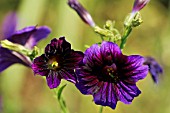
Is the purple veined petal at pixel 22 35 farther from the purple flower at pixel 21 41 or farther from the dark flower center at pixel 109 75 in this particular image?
the dark flower center at pixel 109 75

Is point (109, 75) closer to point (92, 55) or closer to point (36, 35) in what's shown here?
point (92, 55)

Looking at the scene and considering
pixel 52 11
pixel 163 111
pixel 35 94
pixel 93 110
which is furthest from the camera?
pixel 52 11

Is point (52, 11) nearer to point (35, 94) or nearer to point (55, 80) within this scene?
point (35, 94)

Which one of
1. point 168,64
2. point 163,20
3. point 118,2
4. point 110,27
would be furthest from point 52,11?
point 110,27

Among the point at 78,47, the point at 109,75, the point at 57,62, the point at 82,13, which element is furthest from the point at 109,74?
the point at 78,47

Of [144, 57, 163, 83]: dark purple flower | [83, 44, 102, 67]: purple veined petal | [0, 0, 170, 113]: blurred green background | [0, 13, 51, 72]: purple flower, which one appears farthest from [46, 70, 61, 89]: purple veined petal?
[0, 0, 170, 113]: blurred green background
